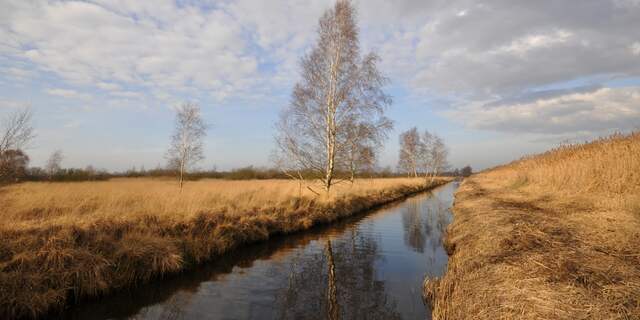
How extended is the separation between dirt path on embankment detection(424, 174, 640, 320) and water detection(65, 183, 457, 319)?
1213mm

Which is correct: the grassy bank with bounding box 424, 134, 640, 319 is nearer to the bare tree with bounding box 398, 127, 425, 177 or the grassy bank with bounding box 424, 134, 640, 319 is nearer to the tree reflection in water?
the tree reflection in water

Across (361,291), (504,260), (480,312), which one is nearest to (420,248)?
(361,291)

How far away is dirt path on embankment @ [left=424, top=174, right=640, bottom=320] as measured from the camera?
382cm

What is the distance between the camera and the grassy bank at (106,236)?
600 centimetres

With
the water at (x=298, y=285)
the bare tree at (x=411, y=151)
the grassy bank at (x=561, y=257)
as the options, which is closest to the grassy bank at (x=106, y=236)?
the water at (x=298, y=285)

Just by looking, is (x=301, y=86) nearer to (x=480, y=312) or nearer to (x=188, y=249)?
(x=188, y=249)

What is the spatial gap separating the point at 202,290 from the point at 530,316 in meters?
6.30

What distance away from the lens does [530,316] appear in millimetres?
3701

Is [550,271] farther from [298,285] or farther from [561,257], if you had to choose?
[298,285]

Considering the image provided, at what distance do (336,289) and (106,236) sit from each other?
17.4ft

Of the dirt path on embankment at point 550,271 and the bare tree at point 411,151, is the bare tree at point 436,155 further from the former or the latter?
the dirt path on embankment at point 550,271

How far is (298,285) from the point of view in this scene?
307 inches

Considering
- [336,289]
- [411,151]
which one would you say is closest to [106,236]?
[336,289]

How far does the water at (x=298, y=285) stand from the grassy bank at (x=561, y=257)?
1030 millimetres
